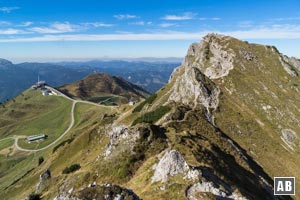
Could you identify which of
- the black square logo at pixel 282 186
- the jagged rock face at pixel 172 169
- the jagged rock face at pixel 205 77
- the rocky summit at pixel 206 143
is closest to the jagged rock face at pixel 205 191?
the rocky summit at pixel 206 143

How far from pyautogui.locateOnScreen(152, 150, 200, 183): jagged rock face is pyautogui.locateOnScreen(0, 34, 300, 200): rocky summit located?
163 millimetres

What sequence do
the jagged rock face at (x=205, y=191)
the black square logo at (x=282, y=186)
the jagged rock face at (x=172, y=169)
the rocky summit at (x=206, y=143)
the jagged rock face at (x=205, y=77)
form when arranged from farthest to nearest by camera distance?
the jagged rock face at (x=205, y=77) < the black square logo at (x=282, y=186) < the rocky summit at (x=206, y=143) < the jagged rock face at (x=172, y=169) < the jagged rock face at (x=205, y=191)

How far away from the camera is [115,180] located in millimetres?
60094

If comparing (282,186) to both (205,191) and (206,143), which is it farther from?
(205,191)

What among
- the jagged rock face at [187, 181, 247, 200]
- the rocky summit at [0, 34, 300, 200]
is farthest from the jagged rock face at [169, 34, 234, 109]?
the jagged rock face at [187, 181, 247, 200]

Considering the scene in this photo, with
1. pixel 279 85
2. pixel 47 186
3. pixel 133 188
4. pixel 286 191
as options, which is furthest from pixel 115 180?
pixel 279 85

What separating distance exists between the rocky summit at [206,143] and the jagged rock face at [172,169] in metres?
0.16

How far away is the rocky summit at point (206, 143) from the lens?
2084 inches

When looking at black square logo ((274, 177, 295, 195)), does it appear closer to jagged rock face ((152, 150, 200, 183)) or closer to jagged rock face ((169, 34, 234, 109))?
jagged rock face ((152, 150, 200, 183))

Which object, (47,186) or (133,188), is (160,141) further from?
(47,186)

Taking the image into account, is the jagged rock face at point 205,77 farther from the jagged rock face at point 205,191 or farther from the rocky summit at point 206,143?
the jagged rock face at point 205,191

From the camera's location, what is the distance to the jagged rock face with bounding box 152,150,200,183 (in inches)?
2047

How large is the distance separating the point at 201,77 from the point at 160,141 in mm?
68544

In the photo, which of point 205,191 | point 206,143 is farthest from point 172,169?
point 206,143
